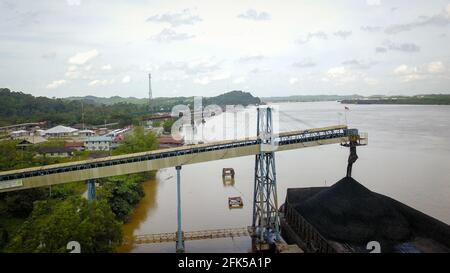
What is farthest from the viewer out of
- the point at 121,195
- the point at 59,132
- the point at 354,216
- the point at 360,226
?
the point at 59,132

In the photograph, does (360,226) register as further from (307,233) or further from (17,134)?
(17,134)

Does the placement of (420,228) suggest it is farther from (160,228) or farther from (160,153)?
(160,228)

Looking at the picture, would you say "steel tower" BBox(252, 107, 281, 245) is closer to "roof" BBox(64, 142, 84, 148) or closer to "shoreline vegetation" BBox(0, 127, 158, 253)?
"shoreline vegetation" BBox(0, 127, 158, 253)

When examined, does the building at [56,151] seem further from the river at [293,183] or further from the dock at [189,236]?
the dock at [189,236]

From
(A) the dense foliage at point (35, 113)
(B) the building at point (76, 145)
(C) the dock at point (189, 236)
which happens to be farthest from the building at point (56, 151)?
(C) the dock at point (189, 236)

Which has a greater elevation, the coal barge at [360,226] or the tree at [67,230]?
the tree at [67,230]

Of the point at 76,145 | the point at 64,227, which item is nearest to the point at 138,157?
the point at 64,227

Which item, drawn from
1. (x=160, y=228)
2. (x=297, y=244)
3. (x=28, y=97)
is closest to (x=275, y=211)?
(x=297, y=244)
